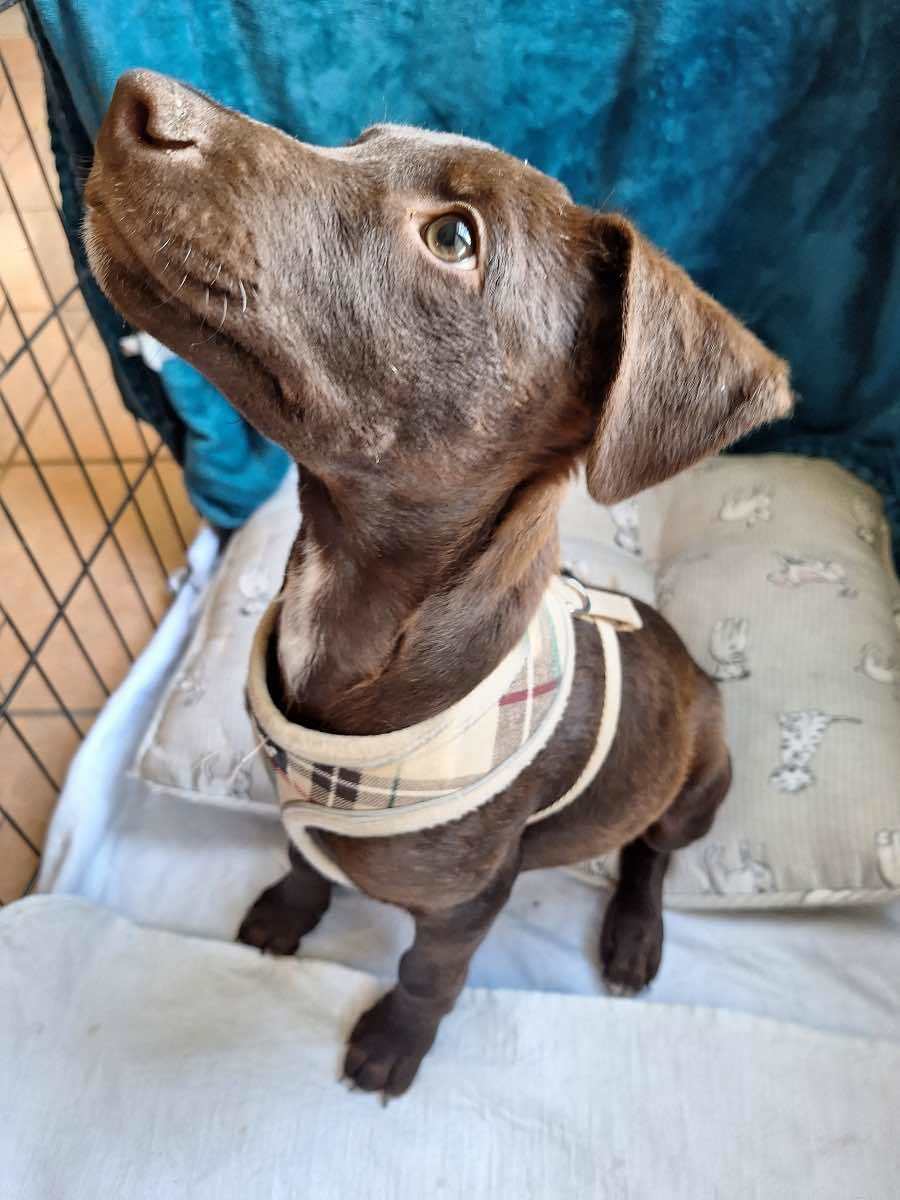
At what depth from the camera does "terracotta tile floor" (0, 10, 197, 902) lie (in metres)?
2.22

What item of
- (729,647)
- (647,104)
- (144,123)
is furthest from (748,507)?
(144,123)

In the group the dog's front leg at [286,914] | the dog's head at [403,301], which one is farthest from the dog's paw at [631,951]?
the dog's head at [403,301]

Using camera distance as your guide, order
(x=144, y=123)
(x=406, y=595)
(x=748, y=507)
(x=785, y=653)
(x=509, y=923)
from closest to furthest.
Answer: (x=144, y=123), (x=406, y=595), (x=509, y=923), (x=785, y=653), (x=748, y=507)

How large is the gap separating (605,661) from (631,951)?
687 mm

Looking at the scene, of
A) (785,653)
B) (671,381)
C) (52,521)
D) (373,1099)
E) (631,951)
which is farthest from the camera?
(52,521)

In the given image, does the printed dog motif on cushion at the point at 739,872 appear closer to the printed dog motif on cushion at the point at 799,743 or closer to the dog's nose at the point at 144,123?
the printed dog motif on cushion at the point at 799,743

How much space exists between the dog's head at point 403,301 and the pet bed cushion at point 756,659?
0.73 m

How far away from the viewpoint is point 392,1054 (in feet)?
5.25

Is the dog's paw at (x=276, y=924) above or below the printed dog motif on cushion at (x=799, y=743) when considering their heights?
above

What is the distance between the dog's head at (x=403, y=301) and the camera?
0.92 m

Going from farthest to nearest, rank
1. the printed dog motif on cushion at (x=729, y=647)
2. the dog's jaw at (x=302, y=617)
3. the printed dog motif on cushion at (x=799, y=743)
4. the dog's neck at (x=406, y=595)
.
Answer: the printed dog motif on cushion at (x=729, y=647), the printed dog motif on cushion at (x=799, y=743), the dog's jaw at (x=302, y=617), the dog's neck at (x=406, y=595)

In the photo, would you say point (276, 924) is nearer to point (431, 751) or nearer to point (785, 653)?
point (431, 751)

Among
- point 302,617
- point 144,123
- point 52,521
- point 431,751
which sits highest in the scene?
point 144,123

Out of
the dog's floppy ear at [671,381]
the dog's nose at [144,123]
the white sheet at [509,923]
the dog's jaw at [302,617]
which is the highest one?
the dog's nose at [144,123]
